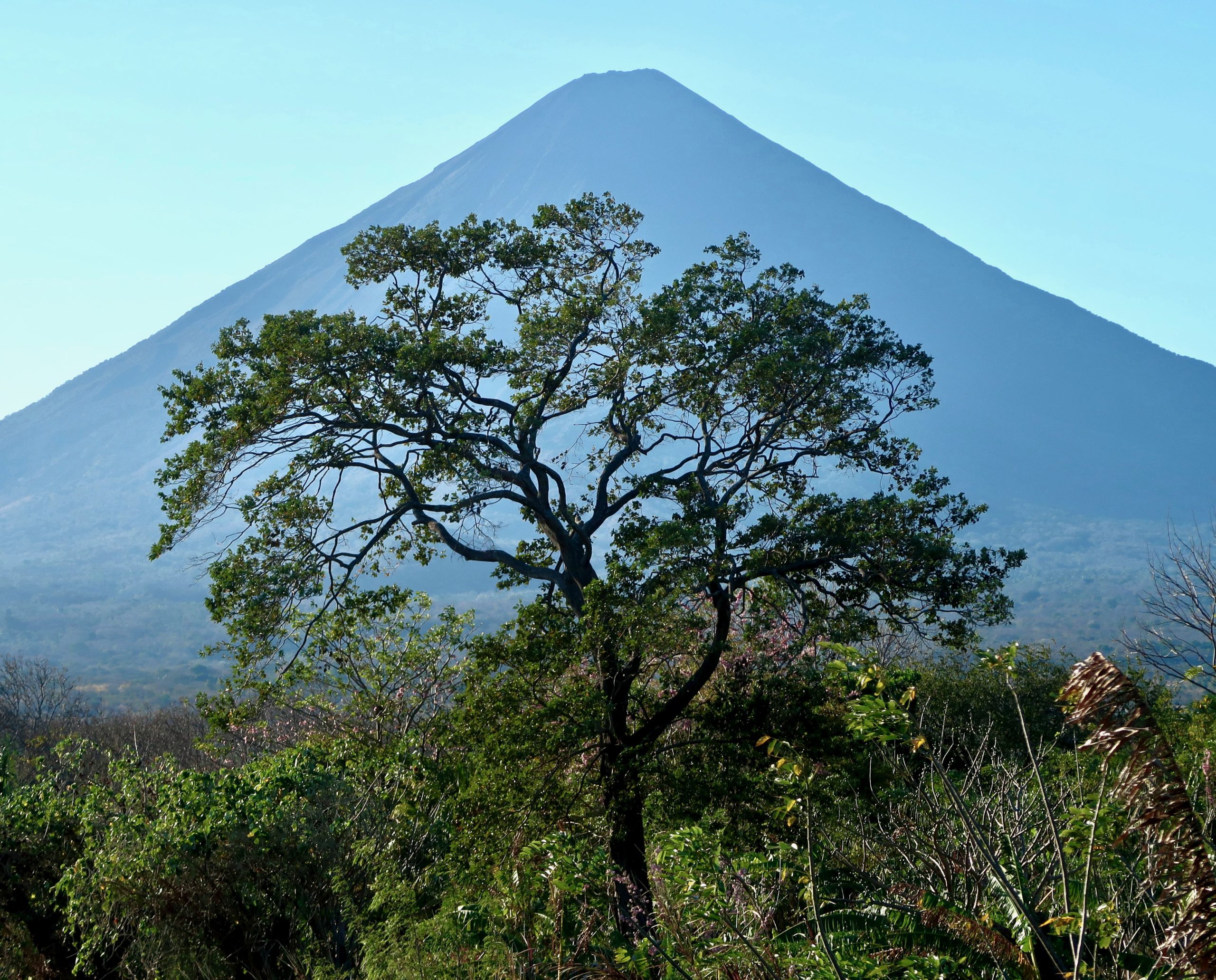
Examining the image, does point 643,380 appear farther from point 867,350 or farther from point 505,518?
point 505,518

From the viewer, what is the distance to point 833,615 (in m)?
12.6

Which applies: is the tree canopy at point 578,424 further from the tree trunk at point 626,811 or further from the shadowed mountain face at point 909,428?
the shadowed mountain face at point 909,428

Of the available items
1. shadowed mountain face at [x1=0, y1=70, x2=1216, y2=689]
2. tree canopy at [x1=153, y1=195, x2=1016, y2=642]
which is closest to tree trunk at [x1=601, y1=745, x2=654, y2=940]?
tree canopy at [x1=153, y1=195, x2=1016, y2=642]

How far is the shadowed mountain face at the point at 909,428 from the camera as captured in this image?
133875 mm

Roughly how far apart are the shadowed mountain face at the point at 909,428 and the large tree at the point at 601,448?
358 ft

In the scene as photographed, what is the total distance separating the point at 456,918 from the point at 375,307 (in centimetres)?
16635

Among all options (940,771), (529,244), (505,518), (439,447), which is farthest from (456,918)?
(505,518)

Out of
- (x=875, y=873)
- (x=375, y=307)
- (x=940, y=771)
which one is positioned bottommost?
(x=875, y=873)

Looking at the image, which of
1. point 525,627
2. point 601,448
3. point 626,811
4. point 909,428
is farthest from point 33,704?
point 909,428

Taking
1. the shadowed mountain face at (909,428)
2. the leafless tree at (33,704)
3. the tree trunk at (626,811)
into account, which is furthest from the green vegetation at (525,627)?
the shadowed mountain face at (909,428)

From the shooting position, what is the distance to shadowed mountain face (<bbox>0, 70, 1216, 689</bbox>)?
13388 cm

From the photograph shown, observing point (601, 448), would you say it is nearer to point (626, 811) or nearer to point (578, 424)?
point (578, 424)

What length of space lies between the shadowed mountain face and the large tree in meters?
109

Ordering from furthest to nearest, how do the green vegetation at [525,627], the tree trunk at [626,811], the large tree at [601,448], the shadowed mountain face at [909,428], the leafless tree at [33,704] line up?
the shadowed mountain face at [909,428], the leafless tree at [33,704], the large tree at [601,448], the tree trunk at [626,811], the green vegetation at [525,627]
